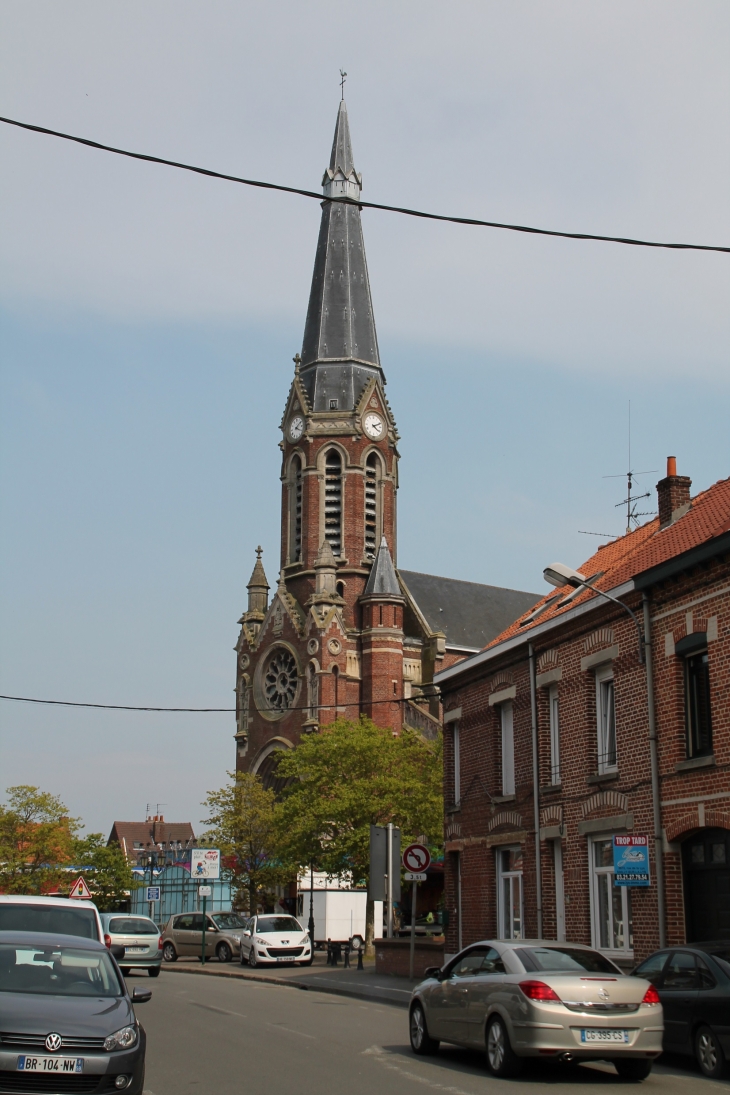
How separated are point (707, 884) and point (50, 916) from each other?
400 inches

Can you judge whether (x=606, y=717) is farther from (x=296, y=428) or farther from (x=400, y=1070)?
(x=296, y=428)

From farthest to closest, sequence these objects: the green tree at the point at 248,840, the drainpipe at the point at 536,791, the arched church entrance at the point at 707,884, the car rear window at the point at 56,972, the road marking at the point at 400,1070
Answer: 1. the green tree at the point at 248,840
2. the drainpipe at the point at 536,791
3. the arched church entrance at the point at 707,884
4. the road marking at the point at 400,1070
5. the car rear window at the point at 56,972

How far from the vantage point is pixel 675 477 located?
24.2 m

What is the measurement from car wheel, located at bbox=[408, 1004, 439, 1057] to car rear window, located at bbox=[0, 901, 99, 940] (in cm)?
406

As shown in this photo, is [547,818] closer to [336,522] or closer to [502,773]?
[502,773]

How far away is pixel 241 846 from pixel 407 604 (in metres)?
18.4

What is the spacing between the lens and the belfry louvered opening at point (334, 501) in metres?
65.7

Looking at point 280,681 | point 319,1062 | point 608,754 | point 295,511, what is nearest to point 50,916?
point 319,1062

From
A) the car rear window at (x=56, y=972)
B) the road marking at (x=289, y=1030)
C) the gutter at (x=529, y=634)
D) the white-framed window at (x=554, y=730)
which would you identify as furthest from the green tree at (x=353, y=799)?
the car rear window at (x=56, y=972)

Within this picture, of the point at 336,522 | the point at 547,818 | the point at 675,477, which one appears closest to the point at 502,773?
the point at 547,818

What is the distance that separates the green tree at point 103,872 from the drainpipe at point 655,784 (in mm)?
54958

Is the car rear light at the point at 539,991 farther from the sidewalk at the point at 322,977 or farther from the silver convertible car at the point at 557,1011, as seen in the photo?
the sidewalk at the point at 322,977

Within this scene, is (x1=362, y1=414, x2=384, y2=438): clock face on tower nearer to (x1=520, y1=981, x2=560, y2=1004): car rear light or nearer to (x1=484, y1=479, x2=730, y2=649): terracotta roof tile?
(x1=484, y1=479, x2=730, y2=649): terracotta roof tile

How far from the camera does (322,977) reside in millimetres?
28641
